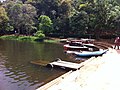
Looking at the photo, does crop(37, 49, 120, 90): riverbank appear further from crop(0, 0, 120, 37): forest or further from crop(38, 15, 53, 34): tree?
crop(38, 15, 53, 34): tree

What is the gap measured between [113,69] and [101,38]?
2737 cm

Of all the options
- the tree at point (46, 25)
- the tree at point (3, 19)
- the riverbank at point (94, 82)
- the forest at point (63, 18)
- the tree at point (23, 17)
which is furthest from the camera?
the tree at point (3, 19)

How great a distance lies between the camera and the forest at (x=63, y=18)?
1641 inches

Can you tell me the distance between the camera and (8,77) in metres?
17.8

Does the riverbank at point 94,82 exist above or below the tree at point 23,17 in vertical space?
below

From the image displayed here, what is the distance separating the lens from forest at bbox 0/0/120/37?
4169cm

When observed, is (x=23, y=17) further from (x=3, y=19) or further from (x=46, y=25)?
(x=46, y=25)

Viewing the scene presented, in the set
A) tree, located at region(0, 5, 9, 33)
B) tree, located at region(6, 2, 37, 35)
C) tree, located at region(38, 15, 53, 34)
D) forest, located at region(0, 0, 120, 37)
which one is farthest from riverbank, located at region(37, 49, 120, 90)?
tree, located at region(0, 5, 9, 33)

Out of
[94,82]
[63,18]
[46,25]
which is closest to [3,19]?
[46,25]

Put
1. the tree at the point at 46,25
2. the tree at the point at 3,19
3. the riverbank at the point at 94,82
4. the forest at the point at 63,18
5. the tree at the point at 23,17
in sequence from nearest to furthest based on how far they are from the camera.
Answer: the riverbank at the point at 94,82
the forest at the point at 63,18
the tree at the point at 46,25
the tree at the point at 23,17
the tree at the point at 3,19

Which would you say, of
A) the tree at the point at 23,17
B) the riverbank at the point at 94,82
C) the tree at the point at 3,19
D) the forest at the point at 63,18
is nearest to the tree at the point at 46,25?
the forest at the point at 63,18

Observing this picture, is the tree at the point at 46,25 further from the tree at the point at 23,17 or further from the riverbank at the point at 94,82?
the riverbank at the point at 94,82

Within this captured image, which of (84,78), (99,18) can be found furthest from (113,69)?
(99,18)

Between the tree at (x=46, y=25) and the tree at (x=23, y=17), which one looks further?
the tree at (x=23, y=17)
